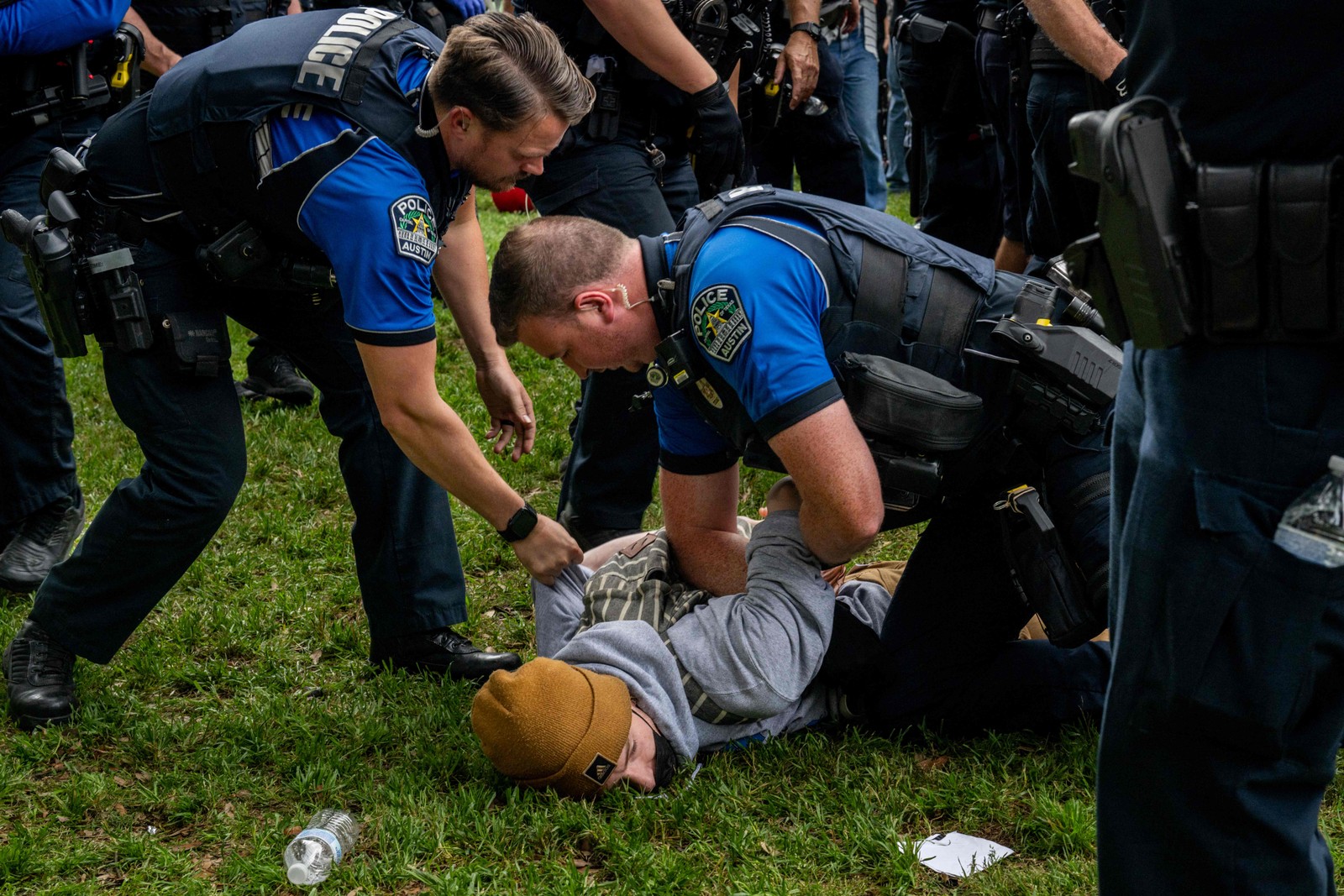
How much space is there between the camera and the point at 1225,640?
1.47 meters

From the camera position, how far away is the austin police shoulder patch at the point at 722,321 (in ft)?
8.28

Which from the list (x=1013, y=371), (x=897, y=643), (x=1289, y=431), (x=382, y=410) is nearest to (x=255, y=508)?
(x=382, y=410)

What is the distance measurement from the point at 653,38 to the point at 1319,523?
2655 mm

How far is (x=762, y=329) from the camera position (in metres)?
2.51

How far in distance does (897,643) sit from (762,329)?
0.95 m

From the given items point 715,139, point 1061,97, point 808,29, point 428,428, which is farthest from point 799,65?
point 428,428

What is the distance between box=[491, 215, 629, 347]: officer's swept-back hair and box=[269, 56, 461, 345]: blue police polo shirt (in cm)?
17

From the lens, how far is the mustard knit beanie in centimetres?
263

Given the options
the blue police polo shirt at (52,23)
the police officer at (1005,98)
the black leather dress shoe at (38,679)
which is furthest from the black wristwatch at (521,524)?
the police officer at (1005,98)

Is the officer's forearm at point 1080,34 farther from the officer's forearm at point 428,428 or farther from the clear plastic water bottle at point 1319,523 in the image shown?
the clear plastic water bottle at point 1319,523

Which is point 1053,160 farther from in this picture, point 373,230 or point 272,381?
point 272,381

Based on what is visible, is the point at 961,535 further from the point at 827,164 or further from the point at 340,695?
the point at 827,164

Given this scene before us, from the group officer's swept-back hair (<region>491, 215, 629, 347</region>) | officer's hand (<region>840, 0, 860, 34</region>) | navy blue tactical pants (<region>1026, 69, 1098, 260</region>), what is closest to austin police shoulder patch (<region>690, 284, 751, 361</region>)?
officer's swept-back hair (<region>491, 215, 629, 347</region>)

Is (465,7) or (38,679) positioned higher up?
(465,7)
